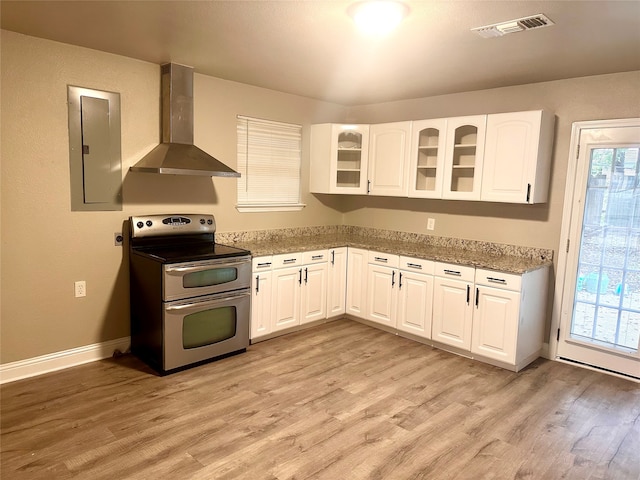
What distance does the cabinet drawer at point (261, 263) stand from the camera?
12.8ft

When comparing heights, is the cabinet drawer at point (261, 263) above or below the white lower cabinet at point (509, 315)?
above

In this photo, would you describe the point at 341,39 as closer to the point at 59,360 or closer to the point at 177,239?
the point at 177,239

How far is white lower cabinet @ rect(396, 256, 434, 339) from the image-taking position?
4090 millimetres

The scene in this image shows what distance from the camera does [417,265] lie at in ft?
13.6

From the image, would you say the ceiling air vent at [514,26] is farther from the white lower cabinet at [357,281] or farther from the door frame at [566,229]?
the white lower cabinet at [357,281]

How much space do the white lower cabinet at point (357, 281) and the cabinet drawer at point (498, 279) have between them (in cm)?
123

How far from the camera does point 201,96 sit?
399 cm

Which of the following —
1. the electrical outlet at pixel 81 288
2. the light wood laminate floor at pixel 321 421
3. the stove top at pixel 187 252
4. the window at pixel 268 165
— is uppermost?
the window at pixel 268 165

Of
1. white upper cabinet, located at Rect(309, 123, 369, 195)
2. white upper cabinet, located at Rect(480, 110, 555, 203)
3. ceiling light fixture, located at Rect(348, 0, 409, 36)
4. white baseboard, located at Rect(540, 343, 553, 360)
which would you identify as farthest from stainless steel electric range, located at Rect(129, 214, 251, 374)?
white baseboard, located at Rect(540, 343, 553, 360)

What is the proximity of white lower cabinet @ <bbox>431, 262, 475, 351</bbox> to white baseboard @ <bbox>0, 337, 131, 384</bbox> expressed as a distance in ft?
8.98

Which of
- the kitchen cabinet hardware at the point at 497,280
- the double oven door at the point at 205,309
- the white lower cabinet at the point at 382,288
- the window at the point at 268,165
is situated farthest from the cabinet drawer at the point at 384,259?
the double oven door at the point at 205,309

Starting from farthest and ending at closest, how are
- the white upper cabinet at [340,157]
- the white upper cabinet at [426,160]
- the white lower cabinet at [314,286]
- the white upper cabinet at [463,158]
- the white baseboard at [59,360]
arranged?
the white upper cabinet at [340,157]
the white lower cabinet at [314,286]
the white upper cabinet at [426,160]
the white upper cabinet at [463,158]
the white baseboard at [59,360]

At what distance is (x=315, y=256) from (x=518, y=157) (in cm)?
205

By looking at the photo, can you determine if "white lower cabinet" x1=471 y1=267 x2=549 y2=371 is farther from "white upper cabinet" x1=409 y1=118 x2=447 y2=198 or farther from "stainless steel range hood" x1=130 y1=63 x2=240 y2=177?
"stainless steel range hood" x1=130 y1=63 x2=240 y2=177
